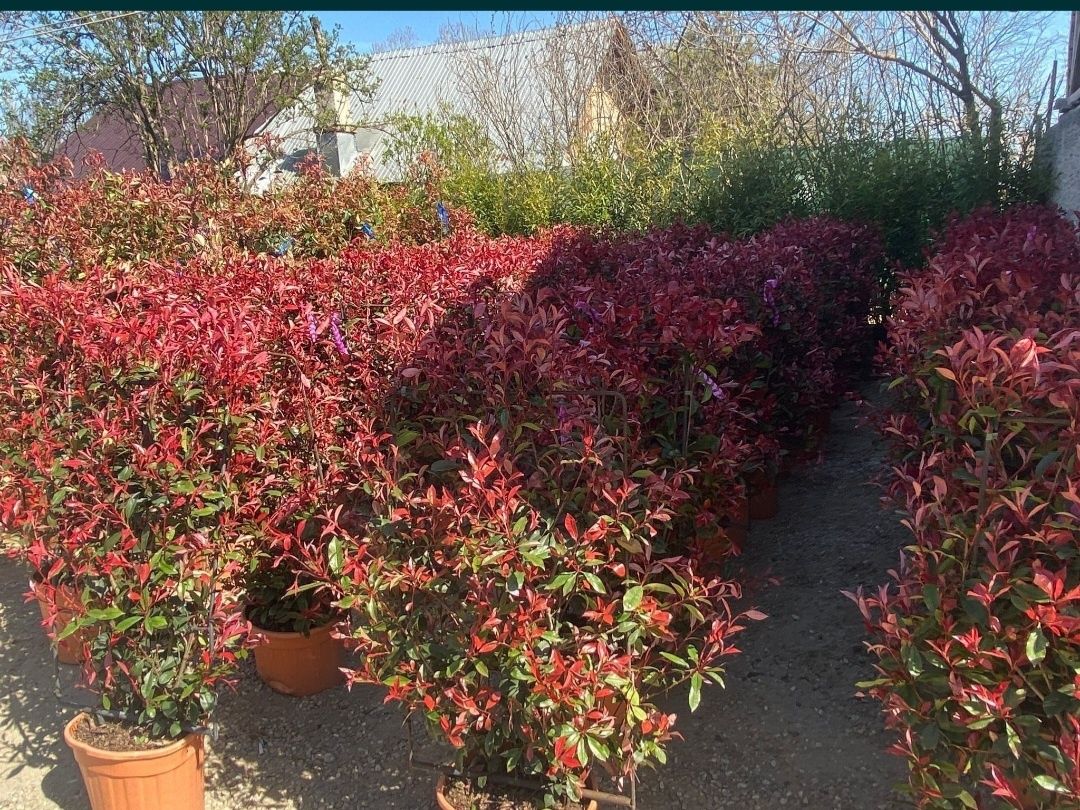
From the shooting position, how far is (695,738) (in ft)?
8.79

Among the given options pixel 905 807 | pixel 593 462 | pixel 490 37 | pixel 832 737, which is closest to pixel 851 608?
pixel 832 737

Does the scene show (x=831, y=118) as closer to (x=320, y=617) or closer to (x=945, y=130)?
(x=945, y=130)

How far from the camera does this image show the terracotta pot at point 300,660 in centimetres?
303

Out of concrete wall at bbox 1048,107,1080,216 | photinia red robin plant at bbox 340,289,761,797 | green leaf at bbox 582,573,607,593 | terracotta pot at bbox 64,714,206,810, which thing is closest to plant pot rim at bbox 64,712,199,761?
terracotta pot at bbox 64,714,206,810

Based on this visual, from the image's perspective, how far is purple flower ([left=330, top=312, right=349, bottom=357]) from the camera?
256 cm

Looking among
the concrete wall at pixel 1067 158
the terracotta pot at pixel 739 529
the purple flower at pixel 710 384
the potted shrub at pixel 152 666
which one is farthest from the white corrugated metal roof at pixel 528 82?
the potted shrub at pixel 152 666

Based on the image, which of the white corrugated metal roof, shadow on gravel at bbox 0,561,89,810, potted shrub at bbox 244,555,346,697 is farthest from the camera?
the white corrugated metal roof

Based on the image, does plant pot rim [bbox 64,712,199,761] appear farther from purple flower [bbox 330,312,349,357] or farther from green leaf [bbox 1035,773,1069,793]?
green leaf [bbox 1035,773,1069,793]

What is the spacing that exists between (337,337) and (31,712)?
2.07 metres

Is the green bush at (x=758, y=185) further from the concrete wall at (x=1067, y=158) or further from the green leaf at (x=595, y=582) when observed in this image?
the green leaf at (x=595, y=582)

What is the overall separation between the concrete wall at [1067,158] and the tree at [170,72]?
11336mm

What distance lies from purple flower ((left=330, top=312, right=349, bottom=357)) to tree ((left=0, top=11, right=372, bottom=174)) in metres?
11.7


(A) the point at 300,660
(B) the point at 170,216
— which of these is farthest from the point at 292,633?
(B) the point at 170,216

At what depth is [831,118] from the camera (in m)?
8.90
